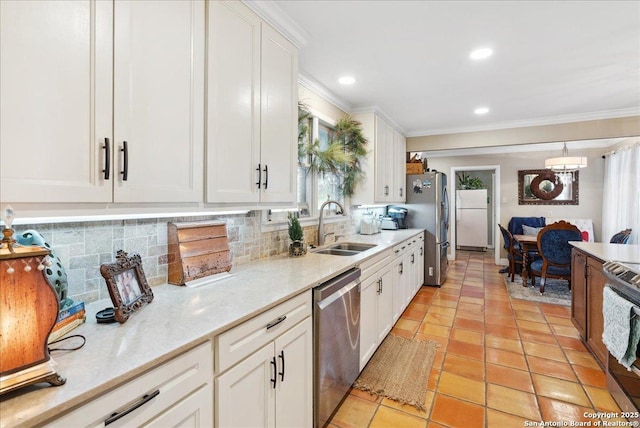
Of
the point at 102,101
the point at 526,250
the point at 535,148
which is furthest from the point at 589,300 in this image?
the point at 535,148

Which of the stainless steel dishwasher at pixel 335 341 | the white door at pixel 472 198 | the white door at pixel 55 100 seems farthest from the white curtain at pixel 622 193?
the white door at pixel 55 100

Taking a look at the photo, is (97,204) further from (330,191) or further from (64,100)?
(330,191)

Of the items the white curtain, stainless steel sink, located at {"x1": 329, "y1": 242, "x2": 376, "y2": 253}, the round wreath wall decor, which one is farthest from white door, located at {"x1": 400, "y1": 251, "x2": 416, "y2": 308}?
the round wreath wall decor

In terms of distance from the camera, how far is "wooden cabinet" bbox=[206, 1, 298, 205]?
59.6 inches

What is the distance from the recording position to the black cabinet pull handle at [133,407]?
77 centimetres

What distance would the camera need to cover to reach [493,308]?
13.0 feet

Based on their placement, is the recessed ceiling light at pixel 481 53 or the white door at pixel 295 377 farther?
the recessed ceiling light at pixel 481 53

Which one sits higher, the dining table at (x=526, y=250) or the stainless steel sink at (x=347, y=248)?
the stainless steel sink at (x=347, y=248)

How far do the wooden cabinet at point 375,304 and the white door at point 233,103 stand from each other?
1.16 metres

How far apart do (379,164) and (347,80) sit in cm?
122

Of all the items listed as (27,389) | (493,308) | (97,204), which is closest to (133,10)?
(97,204)

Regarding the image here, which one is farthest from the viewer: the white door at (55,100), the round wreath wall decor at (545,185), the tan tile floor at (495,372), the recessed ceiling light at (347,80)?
the round wreath wall decor at (545,185)

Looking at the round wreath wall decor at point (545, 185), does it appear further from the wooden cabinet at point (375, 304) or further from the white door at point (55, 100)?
the white door at point (55, 100)

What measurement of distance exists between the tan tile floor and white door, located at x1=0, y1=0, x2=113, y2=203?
6.30 ft
